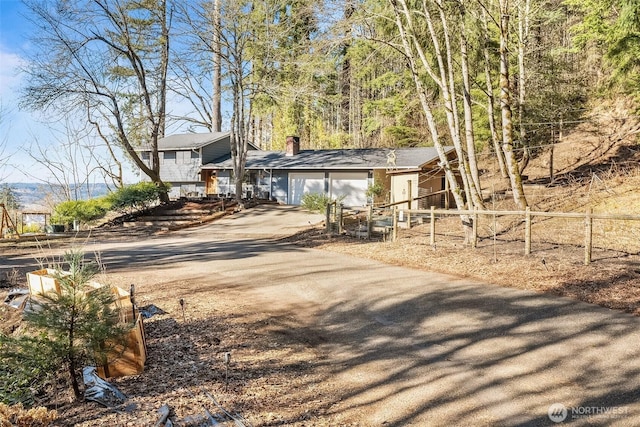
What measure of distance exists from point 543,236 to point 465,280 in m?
5.41

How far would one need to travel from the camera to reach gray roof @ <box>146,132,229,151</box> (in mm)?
30823

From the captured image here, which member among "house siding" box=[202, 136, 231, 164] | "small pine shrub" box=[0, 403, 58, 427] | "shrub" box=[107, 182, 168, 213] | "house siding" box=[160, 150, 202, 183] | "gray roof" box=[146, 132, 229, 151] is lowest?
"small pine shrub" box=[0, 403, 58, 427]

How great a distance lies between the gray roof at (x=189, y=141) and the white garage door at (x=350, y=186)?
10400 mm

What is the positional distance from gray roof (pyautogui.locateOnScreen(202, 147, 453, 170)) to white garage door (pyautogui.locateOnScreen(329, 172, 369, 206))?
0.74 m

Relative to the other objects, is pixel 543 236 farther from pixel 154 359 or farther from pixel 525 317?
pixel 154 359

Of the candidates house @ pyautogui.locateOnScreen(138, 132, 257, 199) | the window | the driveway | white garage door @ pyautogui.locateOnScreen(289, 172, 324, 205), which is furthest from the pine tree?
the window

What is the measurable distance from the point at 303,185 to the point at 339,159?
9.39ft

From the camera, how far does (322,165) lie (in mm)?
26125

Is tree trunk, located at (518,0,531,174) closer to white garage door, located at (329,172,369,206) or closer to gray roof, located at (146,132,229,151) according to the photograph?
white garage door, located at (329,172,369,206)

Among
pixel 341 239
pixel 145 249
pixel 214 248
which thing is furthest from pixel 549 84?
pixel 145 249

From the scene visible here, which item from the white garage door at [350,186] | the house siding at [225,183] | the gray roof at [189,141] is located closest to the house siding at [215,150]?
the gray roof at [189,141]

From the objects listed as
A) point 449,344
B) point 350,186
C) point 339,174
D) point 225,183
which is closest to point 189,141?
point 225,183

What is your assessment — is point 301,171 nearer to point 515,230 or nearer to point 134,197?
point 134,197

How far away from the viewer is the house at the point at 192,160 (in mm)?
31031
